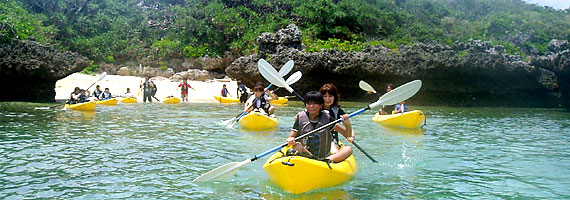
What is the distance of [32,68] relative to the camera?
1784cm

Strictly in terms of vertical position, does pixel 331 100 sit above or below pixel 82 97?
above

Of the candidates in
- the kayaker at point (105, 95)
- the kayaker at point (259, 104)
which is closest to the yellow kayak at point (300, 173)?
the kayaker at point (259, 104)

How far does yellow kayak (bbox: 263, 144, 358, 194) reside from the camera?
5125mm

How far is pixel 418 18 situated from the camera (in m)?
31.1

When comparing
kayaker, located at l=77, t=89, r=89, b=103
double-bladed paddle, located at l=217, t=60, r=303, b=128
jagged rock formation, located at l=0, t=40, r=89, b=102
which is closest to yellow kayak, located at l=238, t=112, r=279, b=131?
double-bladed paddle, located at l=217, t=60, r=303, b=128

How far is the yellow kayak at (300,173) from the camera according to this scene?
5125 millimetres

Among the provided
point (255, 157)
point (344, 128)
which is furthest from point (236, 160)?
point (344, 128)

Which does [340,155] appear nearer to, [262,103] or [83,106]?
[262,103]

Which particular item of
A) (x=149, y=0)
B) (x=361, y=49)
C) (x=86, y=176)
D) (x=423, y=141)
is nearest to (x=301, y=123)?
(x=86, y=176)

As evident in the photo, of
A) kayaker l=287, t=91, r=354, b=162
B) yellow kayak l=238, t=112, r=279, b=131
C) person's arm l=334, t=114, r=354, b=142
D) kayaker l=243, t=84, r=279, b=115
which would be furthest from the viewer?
kayaker l=243, t=84, r=279, b=115

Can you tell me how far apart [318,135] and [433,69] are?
15.8m

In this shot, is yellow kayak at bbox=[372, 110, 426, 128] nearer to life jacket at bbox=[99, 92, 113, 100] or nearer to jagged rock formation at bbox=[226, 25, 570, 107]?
jagged rock formation at bbox=[226, 25, 570, 107]

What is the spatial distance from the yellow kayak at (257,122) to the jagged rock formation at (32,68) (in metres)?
10.3

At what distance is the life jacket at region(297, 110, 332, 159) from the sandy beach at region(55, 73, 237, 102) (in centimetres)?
1753
